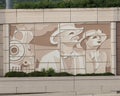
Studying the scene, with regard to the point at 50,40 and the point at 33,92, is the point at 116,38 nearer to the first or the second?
the point at 50,40

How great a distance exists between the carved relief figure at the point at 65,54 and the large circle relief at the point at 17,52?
1.22 m

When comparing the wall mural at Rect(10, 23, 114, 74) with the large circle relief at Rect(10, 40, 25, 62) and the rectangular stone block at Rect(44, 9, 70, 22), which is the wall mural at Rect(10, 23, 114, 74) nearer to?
the large circle relief at Rect(10, 40, 25, 62)

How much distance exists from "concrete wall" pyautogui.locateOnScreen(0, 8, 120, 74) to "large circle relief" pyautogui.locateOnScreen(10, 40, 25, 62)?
0.29 metres

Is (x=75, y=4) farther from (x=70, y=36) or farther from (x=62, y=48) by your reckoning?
(x=62, y=48)

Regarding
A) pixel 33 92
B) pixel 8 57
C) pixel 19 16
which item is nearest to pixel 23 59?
pixel 8 57

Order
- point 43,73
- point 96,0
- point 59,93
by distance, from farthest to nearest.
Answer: point 96,0
point 43,73
point 59,93

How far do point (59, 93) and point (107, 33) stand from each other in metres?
7.25

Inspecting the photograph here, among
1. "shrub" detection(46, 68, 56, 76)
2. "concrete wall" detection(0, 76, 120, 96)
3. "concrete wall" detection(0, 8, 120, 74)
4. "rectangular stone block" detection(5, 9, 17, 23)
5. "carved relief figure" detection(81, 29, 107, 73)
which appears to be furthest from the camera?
"rectangular stone block" detection(5, 9, 17, 23)

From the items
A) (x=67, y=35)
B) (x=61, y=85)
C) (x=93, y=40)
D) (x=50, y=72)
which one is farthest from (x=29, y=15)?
(x=61, y=85)

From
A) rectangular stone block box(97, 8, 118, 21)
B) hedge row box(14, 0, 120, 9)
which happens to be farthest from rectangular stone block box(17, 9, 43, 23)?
rectangular stone block box(97, 8, 118, 21)

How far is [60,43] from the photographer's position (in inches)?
1001

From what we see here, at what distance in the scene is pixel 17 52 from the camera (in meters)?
25.5

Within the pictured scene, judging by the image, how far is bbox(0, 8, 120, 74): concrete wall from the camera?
82.5ft

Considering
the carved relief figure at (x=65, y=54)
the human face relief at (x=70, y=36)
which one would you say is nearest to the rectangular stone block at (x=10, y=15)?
the carved relief figure at (x=65, y=54)
